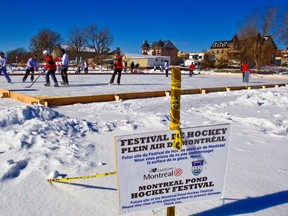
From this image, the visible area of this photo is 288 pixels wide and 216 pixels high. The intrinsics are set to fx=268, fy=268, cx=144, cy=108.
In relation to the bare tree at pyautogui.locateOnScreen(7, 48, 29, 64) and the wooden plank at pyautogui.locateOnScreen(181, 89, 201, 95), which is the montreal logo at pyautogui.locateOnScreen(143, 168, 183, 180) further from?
the bare tree at pyautogui.locateOnScreen(7, 48, 29, 64)

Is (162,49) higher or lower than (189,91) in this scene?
higher

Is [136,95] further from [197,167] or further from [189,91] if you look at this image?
[197,167]

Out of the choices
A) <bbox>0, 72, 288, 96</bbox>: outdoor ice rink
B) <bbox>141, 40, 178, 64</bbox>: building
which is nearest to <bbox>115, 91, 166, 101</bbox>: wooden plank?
<bbox>0, 72, 288, 96</bbox>: outdoor ice rink

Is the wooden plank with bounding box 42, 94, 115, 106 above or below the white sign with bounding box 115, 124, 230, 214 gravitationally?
below

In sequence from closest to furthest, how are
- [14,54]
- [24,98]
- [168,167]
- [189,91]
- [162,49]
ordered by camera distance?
[168,167] → [24,98] → [189,91] → [14,54] → [162,49]

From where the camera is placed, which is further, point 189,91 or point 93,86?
point 93,86

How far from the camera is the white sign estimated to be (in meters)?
2.09

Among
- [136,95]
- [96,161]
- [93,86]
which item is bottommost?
[93,86]

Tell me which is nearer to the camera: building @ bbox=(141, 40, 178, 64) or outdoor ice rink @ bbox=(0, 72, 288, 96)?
outdoor ice rink @ bbox=(0, 72, 288, 96)

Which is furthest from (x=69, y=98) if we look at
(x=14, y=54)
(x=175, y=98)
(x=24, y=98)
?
(x=14, y=54)

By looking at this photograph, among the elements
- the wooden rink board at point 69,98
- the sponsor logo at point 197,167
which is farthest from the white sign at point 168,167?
the wooden rink board at point 69,98

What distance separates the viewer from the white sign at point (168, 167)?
6.85 ft

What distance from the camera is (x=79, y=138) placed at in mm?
4977

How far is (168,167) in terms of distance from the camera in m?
2.21
